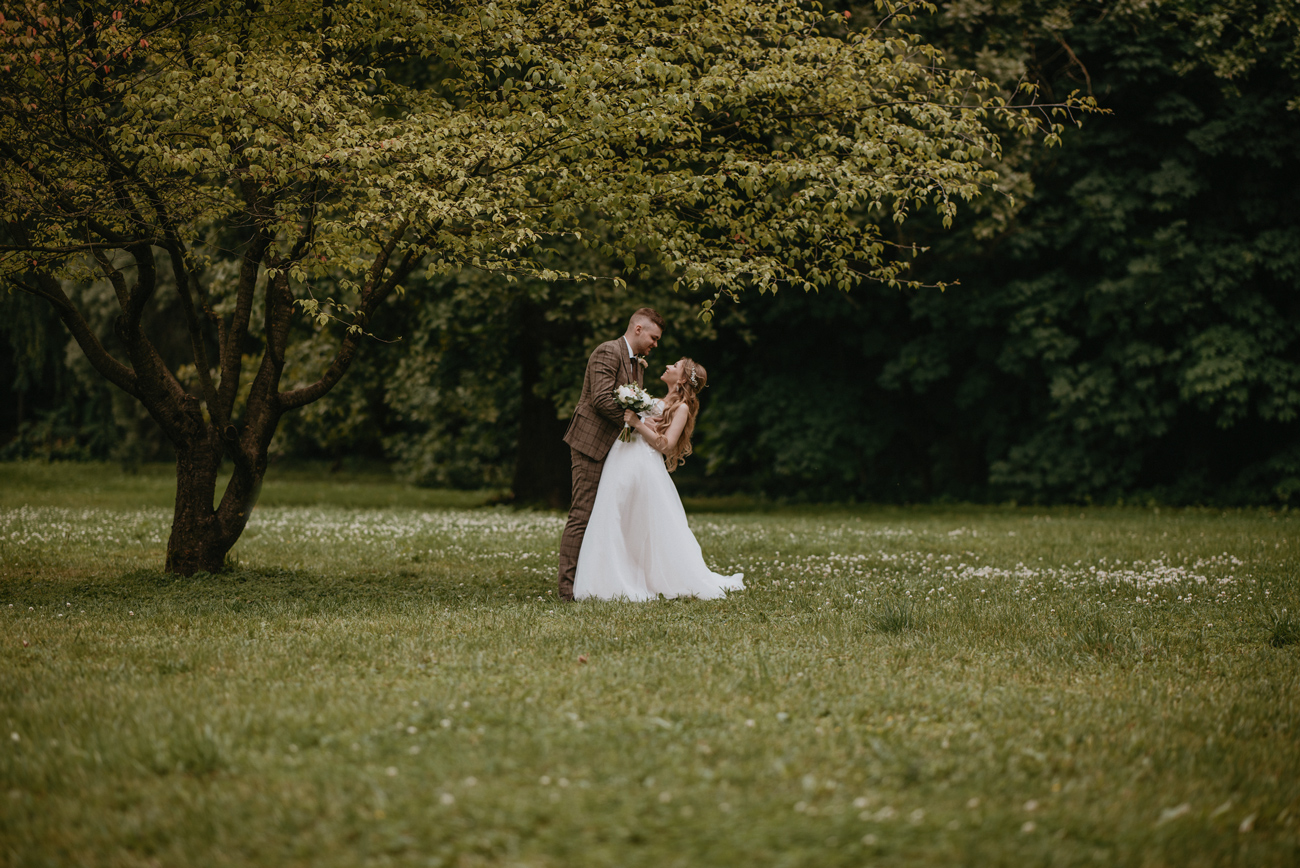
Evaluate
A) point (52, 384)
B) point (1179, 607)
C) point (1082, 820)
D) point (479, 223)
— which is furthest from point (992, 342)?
point (52, 384)

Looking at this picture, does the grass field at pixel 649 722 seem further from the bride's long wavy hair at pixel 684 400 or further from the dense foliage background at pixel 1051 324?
the dense foliage background at pixel 1051 324

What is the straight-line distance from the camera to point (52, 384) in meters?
40.4

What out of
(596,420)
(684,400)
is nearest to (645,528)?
(596,420)

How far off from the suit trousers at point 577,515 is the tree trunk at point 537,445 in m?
12.7

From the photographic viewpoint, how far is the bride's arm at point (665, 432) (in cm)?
925

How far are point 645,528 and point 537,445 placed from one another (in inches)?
553

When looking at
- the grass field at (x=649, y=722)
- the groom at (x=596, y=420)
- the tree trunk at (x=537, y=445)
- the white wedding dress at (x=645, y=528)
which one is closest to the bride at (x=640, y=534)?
the white wedding dress at (x=645, y=528)

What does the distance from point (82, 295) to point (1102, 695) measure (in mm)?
27773

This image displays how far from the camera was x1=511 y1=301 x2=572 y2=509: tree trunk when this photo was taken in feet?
73.6

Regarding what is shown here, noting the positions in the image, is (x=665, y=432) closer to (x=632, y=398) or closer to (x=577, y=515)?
(x=632, y=398)

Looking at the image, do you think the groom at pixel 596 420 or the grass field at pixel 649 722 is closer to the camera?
the grass field at pixel 649 722

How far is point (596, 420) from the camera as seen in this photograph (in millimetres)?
9375

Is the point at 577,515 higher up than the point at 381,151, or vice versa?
the point at 381,151

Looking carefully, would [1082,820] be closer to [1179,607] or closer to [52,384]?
[1179,607]
